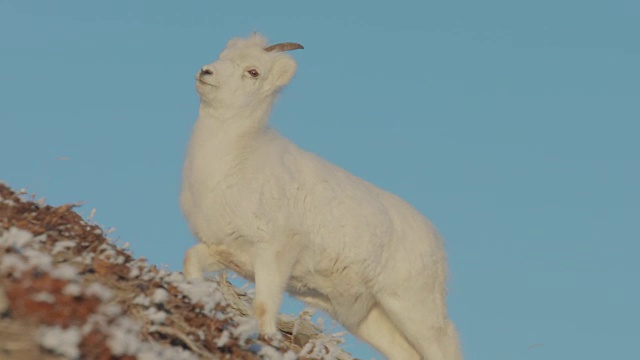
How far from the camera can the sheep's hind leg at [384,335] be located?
44.8 feet

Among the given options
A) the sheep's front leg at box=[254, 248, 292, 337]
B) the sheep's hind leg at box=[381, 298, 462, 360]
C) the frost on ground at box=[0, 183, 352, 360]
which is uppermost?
the sheep's hind leg at box=[381, 298, 462, 360]

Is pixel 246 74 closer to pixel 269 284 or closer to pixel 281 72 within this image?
pixel 281 72

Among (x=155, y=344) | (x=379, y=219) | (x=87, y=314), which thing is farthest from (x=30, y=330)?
(x=379, y=219)

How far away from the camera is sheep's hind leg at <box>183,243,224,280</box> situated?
1192 centimetres

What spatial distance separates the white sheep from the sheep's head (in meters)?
0.01

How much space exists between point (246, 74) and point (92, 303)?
6.26m

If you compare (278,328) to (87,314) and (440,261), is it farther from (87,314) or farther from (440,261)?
(87,314)

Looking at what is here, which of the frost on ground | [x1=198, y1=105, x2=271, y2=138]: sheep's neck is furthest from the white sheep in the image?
the frost on ground

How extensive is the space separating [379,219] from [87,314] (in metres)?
6.78

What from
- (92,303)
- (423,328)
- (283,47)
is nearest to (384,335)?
(423,328)

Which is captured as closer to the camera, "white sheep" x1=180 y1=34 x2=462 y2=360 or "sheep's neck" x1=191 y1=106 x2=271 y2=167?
"white sheep" x1=180 y1=34 x2=462 y2=360

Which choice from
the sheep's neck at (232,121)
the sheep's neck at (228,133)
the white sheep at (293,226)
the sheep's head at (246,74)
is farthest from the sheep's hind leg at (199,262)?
the sheep's head at (246,74)

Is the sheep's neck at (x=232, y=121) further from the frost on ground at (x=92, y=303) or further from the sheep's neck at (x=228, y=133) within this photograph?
the frost on ground at (x=92, y=303)

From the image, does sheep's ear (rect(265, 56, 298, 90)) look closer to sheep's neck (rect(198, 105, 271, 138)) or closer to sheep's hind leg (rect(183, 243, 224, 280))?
sheep's neck (rect(198, 105, 271, 138))
